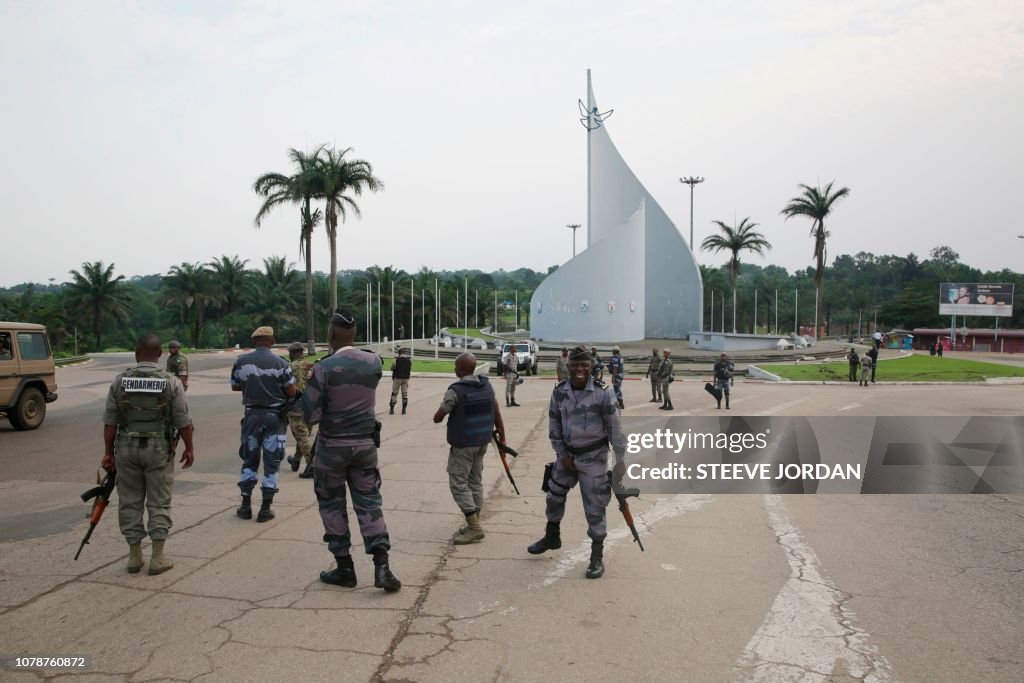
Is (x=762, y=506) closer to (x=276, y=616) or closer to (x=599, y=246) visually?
(x=276, y=616)

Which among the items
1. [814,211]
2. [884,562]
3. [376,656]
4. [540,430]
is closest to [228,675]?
[376,656]

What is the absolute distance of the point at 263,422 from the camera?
258 inches

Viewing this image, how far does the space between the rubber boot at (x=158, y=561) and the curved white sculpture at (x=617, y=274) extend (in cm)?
4370

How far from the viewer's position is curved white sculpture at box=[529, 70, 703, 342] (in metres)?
48.2

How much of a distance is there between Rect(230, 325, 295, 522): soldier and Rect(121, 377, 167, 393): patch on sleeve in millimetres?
1424

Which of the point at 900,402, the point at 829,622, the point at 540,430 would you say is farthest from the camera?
the point at 900,402

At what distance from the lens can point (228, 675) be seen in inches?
139

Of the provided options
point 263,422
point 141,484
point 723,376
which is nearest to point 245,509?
point 263,422

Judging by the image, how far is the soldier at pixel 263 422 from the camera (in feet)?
21.4

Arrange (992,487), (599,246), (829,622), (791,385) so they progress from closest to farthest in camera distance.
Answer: (829,622) → (992,487) → (791,385) → (599,246)

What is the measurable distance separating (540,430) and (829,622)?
8891 millimetres

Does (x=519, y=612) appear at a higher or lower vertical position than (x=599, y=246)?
lower

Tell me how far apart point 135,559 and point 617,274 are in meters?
45.0

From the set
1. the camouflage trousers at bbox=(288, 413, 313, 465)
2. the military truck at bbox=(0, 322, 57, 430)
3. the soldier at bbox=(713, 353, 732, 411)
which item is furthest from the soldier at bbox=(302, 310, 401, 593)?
the soldier at bbox=(713, 353, 732, 411)
